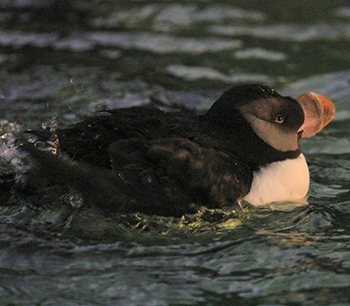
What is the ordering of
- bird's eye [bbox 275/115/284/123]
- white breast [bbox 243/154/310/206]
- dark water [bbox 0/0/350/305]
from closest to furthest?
dark water [bbox 0/0/350/305] → white breast [bbox 243/154/310/206] → bird's eye [bbox 275/115/284/123]

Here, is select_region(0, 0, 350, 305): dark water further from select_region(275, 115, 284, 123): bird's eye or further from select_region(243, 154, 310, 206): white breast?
select_region(275, 115, 284, 123): bird's eye

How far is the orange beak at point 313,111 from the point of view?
173 inches

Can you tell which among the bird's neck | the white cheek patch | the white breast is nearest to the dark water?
the white breast

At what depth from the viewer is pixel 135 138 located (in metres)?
3.57

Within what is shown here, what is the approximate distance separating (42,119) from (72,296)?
105 inches

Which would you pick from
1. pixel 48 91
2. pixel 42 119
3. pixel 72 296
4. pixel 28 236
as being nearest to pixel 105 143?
pixel 28 236

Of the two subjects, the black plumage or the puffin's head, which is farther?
the puffin's head

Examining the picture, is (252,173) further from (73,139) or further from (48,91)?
(48,91)

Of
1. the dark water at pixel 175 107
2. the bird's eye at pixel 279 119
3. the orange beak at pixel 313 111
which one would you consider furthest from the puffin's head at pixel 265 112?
the dark water at pixel 175 107

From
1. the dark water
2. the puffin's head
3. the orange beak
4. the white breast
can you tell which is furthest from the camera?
the orange beak

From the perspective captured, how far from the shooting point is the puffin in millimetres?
3527

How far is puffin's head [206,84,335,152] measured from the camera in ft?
13.1

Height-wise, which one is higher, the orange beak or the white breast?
the orange beak

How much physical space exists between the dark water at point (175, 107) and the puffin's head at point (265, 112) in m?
0.47
